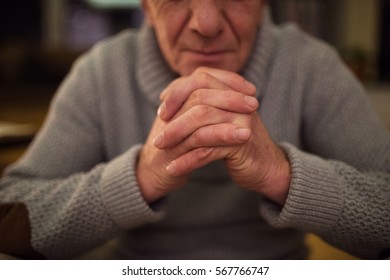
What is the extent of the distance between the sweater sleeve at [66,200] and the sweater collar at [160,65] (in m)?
0.15

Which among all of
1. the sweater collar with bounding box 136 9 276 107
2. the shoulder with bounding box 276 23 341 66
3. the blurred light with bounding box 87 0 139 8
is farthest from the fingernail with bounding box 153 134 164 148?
the blurred light with bounding box 87 0 139 8

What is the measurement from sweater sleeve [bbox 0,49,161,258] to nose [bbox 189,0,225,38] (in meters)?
0.19

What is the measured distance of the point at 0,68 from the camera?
1862 millimetres

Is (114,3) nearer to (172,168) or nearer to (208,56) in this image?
(208,56)

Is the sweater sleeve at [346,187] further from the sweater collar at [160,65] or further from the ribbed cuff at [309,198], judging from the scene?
the sweater collar at [160,65]

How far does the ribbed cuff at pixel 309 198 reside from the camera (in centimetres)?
60

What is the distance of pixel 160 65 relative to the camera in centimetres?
80

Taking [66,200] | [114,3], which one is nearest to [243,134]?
[66,200]

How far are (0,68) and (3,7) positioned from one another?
0.39 metres

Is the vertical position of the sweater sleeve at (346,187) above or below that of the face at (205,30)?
below

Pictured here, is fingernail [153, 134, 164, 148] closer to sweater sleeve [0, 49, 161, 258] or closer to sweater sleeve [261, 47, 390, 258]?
sweater sleeve [0, 49, 161, 258]

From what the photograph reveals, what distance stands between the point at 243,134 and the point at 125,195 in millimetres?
187

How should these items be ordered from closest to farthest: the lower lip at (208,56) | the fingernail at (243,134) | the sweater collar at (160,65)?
1. the fingernail at (243,134)
2. the lower lip at (208,56)
3. the sweater collar at (160,65)

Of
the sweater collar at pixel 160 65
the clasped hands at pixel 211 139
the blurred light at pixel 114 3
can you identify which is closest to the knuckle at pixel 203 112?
the clasped hands at pixel 211 139
